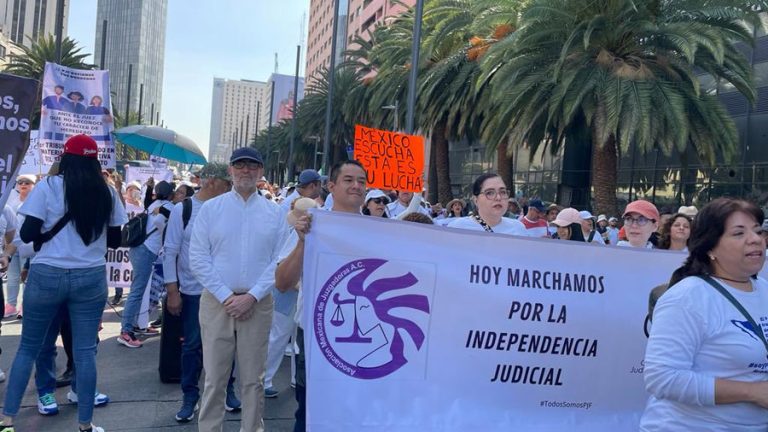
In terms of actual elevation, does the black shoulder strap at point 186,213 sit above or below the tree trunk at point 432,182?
below

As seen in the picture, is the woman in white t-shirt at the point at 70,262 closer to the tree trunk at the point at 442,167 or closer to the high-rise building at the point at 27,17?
the tree trunk at the point at 442,167

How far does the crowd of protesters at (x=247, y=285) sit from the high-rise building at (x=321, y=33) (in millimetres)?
81789

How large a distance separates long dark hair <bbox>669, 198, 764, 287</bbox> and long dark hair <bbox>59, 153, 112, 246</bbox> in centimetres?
335

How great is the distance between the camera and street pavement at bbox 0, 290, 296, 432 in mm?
4770

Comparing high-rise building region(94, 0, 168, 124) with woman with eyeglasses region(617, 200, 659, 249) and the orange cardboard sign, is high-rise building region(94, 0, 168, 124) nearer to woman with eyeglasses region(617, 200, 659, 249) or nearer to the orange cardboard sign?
the orange cardboard sign

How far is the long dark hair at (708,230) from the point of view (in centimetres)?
248

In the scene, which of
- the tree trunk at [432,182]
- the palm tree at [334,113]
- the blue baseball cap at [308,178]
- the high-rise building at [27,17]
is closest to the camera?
the blue baseball cap at [308,178]

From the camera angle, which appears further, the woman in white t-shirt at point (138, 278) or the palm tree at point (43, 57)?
the palm tree at point (43, 57)

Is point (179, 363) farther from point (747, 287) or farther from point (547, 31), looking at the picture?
point (547, 31)

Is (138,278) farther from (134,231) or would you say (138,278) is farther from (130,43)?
(130,43)

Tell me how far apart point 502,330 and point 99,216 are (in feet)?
8.44

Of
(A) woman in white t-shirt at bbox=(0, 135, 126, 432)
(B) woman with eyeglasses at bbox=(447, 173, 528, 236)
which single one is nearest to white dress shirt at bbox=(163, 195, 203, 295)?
(A) woman in white t-shirt at bbox=(0, 135, 126, 432)

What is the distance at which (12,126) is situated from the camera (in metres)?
4.34

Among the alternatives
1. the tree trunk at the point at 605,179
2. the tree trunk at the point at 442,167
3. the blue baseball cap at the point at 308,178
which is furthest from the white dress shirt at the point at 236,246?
the tree trunk at the point at 442,167
